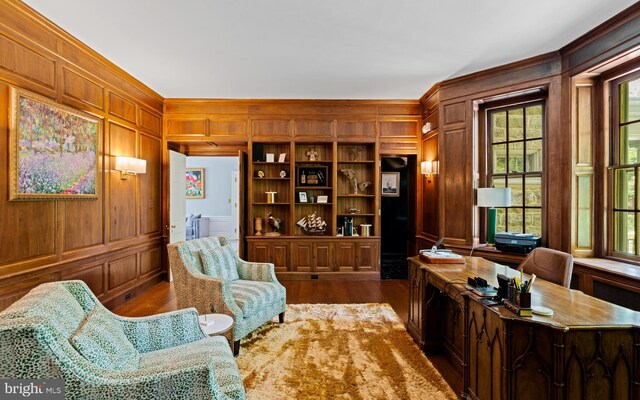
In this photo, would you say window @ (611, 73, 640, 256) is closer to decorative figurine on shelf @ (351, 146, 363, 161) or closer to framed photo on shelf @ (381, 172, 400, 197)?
decorative figurine on shelf @ (351, 146, 363, 161)

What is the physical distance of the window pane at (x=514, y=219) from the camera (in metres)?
3.79

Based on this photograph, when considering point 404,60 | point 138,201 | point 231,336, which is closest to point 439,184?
point 404,60

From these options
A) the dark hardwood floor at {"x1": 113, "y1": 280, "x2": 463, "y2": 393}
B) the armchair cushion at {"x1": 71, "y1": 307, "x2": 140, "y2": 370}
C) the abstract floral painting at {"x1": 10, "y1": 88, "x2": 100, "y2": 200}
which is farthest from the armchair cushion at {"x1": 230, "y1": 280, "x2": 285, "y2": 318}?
the abstract floral painting at {"x1": 10, "y1": 88, "x2": 100, "y2": 200}

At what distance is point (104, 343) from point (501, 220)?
4229 mm

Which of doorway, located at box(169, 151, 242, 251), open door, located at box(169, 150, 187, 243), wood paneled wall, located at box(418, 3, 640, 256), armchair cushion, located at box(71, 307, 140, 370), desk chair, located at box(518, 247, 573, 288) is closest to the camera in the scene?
armchair cushion, located at box(71, 307, 140, 370)

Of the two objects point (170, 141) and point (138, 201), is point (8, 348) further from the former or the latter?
point (170, 141)

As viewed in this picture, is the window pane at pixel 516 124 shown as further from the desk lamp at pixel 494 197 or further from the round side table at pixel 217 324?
the round side table at pixel 217 324

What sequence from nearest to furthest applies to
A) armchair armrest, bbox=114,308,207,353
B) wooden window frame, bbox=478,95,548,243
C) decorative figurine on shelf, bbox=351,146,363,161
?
1. armchair armrest, bbox=114,308,207,353
2. wooden window frame, bbox=478,95,548,243
3. decorative figurine on shelf, bbox=351,146,363,161

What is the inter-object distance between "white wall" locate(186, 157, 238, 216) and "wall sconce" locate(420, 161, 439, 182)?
5.69 meters

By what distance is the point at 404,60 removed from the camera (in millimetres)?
3576

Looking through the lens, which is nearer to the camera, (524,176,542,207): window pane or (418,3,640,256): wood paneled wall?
(418,3,640,256): wood paneled wall

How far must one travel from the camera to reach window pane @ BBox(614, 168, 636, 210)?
2826 millimetres

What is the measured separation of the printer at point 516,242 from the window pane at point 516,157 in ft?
2.75

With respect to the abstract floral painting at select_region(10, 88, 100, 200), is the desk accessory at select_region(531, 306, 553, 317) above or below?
below
